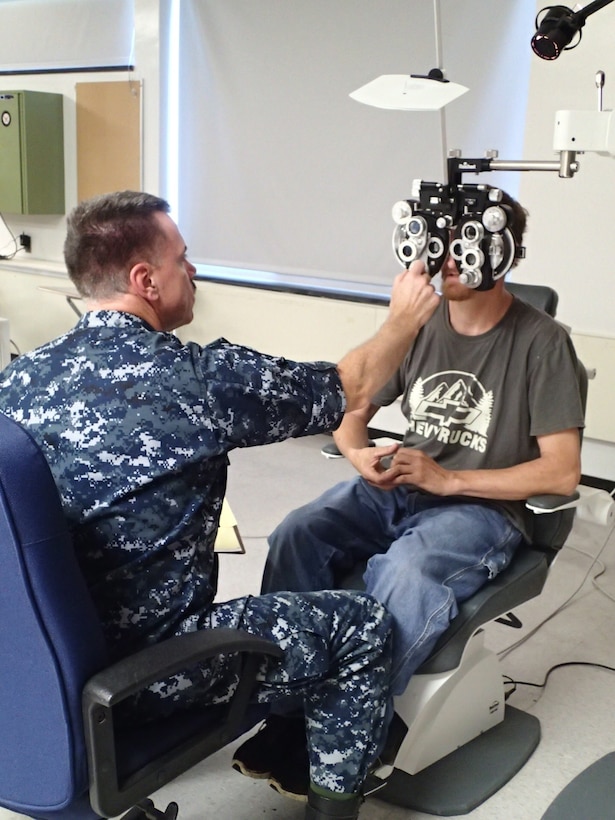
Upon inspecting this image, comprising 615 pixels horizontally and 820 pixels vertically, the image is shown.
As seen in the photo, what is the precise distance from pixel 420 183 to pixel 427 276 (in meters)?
0.25

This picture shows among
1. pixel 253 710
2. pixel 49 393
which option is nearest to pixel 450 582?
pixel 253 710

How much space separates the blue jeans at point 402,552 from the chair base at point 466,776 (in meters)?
0.34

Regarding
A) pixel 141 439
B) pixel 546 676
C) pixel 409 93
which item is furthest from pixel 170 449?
pixel 546 676

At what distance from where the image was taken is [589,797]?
1808 millimetres

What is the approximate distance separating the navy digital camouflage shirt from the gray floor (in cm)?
72

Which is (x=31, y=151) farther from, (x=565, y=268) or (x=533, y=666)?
(x=533, y=666)

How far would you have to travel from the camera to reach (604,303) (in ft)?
11.1

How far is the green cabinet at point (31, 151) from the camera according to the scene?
5113 millimetres

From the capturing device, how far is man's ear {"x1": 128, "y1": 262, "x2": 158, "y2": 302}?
54.5 inches

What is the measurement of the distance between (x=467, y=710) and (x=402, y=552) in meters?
0.42

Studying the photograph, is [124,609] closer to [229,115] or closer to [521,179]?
[521,179]

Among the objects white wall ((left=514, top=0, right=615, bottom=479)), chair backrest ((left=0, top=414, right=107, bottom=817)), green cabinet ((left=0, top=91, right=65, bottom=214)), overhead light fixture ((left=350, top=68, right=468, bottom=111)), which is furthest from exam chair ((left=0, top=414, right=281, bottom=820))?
green cabinet ((left=0, top=91, right=65, bottom=214))

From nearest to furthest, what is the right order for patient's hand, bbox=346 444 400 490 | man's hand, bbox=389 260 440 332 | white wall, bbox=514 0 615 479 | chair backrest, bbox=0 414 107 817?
chair backrest, bbox=0 414 107 817
man's hand, bbox=389 260 440 332
patient's hand, bbox=346 444 400 490
white wall, bbox=514 0 615 479

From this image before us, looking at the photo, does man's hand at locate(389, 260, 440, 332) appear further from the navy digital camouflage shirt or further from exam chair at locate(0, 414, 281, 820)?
exam chair at locate(0, 414, 281, 820)
